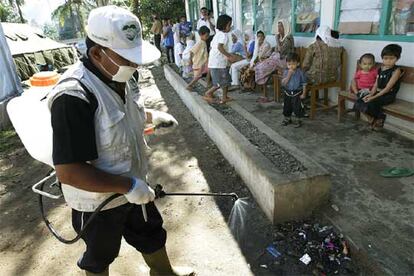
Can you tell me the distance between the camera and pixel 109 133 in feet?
5.44

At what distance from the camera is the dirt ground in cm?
283

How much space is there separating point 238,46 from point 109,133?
614 cm

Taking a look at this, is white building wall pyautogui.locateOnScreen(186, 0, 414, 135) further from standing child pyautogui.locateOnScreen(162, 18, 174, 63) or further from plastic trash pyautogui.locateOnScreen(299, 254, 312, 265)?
standing child pyautogui.locateOnScreen(162, 18, 174, 63)

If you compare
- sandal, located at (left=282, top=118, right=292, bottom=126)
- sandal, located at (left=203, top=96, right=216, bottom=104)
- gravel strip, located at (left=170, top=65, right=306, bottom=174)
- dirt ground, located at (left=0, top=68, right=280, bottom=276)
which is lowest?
dirt ground, located at (left=0, top=68, right=280, bottom=276)

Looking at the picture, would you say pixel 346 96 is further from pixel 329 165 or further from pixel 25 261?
pixel 25 261

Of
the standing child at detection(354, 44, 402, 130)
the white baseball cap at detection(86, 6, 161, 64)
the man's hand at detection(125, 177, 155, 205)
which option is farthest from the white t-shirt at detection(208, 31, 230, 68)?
the man's hand at detection(125, 177, 155, 205)

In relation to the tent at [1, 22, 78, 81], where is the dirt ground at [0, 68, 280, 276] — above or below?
below

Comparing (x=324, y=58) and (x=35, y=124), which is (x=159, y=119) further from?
(x=324, y=58)

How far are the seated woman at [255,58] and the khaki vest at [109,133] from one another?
5151 millimetres

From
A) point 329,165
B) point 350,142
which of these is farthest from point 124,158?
point 350,142

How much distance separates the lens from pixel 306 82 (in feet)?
16.4

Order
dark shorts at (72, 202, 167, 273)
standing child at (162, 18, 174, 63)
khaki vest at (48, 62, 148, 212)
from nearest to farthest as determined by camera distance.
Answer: khaki vest at (48, 62, 148, 212), dark shorts at (72, 202, 167, 273), standing child at (162, 18, 174, 63)

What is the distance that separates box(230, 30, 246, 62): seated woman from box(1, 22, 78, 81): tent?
658cm

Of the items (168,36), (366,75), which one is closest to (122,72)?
(366,75)
